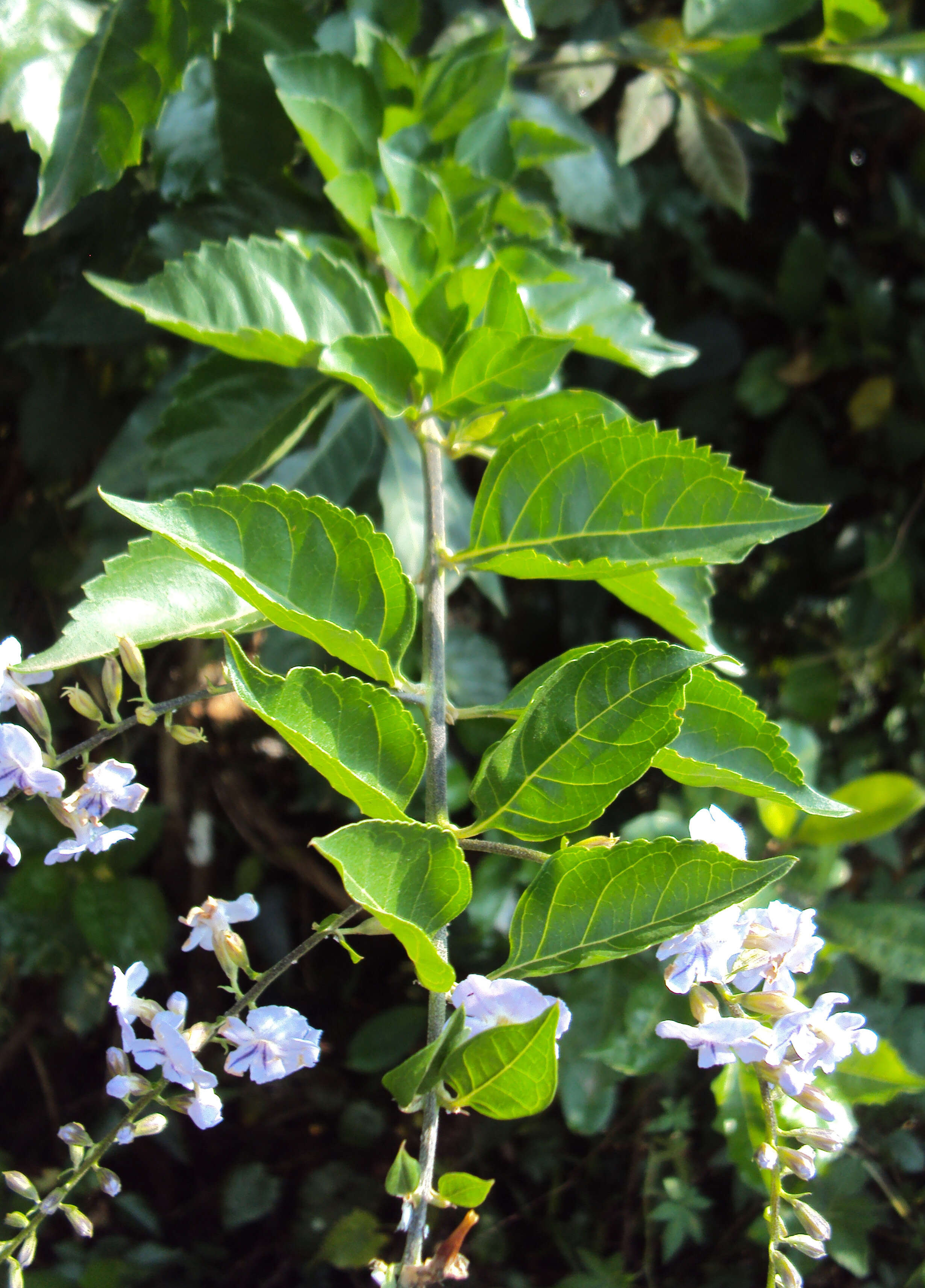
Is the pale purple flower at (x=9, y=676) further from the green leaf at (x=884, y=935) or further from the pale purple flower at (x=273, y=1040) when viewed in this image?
the green leaf at (x=884, y=935)

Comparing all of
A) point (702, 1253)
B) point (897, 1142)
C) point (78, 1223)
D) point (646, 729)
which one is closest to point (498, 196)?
point (646, 729)

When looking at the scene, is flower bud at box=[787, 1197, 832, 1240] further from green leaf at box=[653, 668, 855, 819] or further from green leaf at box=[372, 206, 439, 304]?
green leaf at box=[372, 206, 439, 304]

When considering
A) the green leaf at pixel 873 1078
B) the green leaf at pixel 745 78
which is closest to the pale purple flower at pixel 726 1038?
the green leaf at pixel 873 1078

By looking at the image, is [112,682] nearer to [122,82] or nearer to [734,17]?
[122,82]

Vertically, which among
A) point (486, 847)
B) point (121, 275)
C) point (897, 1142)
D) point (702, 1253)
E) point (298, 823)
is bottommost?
point (702, 1253)

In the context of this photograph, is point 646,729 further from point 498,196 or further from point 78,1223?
point 498,196

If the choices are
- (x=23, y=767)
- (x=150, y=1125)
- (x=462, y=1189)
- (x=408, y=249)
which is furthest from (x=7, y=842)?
(x=408, y=249)
